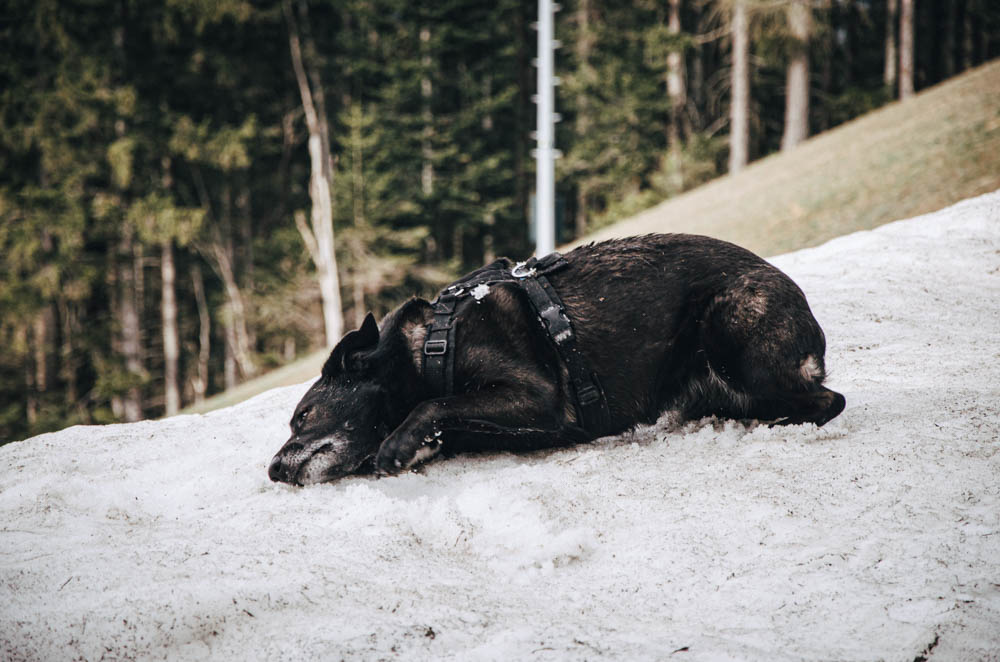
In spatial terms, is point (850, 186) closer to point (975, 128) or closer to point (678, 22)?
point (975, 128)

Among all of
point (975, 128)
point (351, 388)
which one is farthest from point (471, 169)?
point (351, 388)

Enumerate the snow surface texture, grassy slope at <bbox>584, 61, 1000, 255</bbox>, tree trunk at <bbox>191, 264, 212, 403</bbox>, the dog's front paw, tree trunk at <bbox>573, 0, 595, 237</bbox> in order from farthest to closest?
tree trunk at <bbox>191, 264, 212, 403</bbox> → tree trunk at <bbox>573, 0, 595, 237</bbox> → grassy slope at <bbox>584, 61, 1000, 255</bbox> → the dog's front paw → the snow surface texture

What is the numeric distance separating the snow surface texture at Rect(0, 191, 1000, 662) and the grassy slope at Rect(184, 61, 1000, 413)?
7.28 metres

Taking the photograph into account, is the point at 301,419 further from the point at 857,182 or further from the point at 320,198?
the point at 320,198

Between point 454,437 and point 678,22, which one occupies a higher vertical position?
point 678,22

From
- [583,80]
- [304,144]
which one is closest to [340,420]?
[583,80]

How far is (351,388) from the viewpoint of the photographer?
3.36m

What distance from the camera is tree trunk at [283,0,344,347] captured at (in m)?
23.2

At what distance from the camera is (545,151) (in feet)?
30.3

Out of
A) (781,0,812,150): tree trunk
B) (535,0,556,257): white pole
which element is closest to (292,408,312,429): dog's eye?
(535,0,556,257): white pole

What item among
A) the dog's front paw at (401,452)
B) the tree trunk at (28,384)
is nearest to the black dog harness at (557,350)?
the dog's front paw at (401,452)

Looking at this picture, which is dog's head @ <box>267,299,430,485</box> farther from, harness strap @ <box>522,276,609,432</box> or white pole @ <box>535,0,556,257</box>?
white pole @ <box>535,0,556,257</box>

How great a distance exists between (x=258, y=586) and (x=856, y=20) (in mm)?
28730

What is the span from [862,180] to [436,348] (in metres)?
12.3
